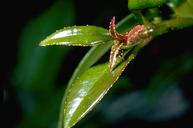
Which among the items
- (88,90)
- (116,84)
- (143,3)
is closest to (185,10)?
(143,3)

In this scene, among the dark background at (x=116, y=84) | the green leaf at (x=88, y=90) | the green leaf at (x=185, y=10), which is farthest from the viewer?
the dark background at (x=116, y=84)

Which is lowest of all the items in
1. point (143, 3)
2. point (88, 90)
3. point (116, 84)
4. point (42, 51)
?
point (116, 84)

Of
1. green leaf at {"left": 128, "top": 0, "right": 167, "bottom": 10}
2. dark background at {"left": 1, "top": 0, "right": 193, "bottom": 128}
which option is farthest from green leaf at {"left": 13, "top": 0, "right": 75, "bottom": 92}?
green leaf at {"left": 128, "top": 0, "right": 167, "bottom": 10}

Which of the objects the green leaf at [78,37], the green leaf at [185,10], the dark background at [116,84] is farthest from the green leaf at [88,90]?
the dark background at [116,84]

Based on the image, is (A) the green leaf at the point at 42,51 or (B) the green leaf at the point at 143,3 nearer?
(B) the green leaf at the point at 143,3

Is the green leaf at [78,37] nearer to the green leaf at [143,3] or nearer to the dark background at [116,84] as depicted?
the green leaf at [143,3]

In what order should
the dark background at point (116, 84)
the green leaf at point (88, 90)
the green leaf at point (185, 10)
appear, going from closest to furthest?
the green leaf at point (88, 90)
the green leaf at point (185, 10)
the dark background at point (116, 84)

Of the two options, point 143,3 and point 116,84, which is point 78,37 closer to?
point 143,3

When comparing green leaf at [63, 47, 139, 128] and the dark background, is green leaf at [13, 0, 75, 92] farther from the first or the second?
green leaf at [63, 47, 139, 128]
